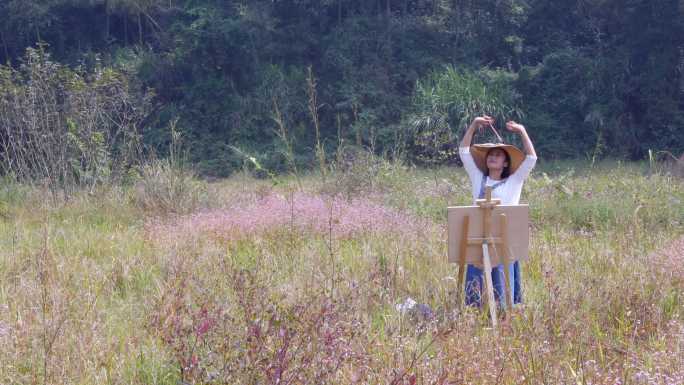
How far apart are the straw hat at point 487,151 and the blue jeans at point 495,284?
1.95 ft

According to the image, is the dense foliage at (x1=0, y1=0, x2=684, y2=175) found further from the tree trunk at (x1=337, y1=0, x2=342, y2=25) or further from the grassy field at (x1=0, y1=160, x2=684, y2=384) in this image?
the grassy field at (x1=0, y1=160, x2=684, y2=384)

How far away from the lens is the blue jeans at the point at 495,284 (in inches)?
169

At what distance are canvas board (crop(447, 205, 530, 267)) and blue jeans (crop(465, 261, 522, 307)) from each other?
8.2 inches

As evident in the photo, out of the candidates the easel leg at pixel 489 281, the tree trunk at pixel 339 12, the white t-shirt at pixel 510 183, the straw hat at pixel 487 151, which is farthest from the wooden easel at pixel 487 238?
the tree trunk at pixel 339 12

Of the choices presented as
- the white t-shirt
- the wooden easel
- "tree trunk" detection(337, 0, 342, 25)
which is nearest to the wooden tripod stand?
the wooden easel

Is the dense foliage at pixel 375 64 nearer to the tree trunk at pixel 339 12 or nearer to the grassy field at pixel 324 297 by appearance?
the tree trunk at pixel 339 12

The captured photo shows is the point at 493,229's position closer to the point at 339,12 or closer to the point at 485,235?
the point at 485,235

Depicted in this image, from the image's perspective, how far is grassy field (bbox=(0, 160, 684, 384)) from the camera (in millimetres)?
3070

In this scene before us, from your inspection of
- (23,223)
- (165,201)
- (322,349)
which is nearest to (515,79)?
(165,201)

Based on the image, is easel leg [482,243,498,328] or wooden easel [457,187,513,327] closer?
easel leg [482,243,498,328]

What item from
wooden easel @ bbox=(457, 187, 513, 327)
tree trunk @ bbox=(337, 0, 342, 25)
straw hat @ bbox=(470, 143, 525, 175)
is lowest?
wooden easel @ bbox=(457, 187, 513, 327)

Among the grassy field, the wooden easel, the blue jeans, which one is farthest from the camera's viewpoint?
the blue jeans

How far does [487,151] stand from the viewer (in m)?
4.53

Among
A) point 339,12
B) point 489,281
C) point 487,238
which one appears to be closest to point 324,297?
point 489,281
